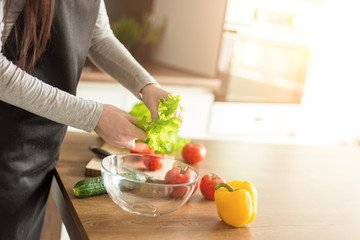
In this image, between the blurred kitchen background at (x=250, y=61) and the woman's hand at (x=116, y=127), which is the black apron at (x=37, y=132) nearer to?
the woman's hand at (x=116, y=127)

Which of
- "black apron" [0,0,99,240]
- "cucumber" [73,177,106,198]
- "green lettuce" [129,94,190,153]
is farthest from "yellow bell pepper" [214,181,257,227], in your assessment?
"black apron" [0,0,99,240]

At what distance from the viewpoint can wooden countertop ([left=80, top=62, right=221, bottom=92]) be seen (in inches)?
98.4

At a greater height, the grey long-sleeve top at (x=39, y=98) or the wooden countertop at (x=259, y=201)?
the grey long-sleeve top at (x=39, y=98)

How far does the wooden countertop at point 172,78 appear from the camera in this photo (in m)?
2.50

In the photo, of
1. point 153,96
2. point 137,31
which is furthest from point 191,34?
point 153,96

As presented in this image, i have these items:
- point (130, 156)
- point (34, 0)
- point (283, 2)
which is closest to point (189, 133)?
point (283, 2)

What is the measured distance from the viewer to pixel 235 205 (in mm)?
1053

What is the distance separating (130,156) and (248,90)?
2.04 m

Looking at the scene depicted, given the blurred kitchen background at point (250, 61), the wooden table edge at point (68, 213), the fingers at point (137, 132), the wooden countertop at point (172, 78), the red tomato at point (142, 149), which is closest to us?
the wooden table edge at point (68, 213)

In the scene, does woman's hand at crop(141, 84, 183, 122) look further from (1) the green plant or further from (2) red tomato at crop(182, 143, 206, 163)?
(1) the green plant

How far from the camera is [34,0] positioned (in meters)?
1.08

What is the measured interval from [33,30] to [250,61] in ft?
6.98

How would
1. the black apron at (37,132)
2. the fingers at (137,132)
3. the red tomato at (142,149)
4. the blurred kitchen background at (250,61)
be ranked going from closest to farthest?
the fingers at (137,132), the black apron at (37,132), the red tomato at (142,149), the blurred kitchen background at (250,61)

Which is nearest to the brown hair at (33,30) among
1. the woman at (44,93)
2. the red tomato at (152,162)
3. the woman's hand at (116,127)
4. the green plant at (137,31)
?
the woman at (44,93)
